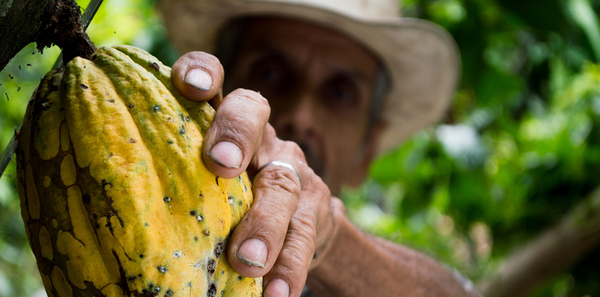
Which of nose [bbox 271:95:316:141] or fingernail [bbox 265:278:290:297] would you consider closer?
fingernail [bbox 265:278:290:297]

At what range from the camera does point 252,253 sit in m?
0.54

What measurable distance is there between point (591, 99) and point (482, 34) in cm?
81

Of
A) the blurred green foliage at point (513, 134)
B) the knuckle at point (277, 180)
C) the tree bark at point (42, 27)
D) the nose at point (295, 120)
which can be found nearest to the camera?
the tree bark at point (42, 27)

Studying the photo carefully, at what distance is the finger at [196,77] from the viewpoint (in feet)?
1.89

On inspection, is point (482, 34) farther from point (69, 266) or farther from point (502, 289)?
point (69, 266)

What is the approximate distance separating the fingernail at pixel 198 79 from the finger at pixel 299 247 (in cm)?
23

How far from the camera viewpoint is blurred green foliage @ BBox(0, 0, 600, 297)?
2.26 meters

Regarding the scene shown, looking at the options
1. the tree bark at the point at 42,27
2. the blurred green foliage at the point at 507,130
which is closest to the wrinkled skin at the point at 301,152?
the tree bark at the point at 42,27

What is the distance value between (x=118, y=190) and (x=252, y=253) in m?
0.16

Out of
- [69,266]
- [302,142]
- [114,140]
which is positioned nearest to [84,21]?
[114,140]

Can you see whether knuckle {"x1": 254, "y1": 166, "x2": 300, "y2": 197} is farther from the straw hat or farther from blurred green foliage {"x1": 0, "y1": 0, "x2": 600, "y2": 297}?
blurred green foliage {"x1": 0, "y1": 0, "x2": 600, "y2": 297}

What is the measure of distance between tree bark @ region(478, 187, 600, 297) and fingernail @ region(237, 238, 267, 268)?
239cm

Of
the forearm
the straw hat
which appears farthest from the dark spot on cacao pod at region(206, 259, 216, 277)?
the straw hat

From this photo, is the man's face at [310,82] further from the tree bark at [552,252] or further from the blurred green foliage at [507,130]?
the tree bark at [552,252]
